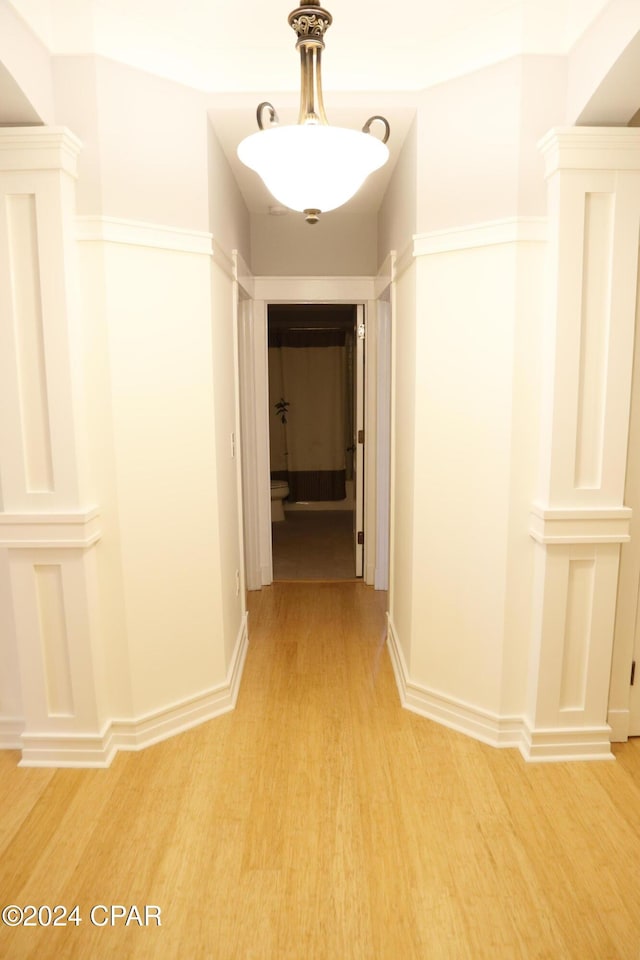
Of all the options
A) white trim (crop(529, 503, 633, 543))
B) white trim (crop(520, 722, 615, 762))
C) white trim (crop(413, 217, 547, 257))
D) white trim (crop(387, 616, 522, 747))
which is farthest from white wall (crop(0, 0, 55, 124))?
white trim (crop(520, 722, 615, 762))

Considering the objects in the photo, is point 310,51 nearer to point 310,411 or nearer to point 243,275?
point 243,275

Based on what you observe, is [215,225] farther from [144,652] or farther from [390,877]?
[390,877]

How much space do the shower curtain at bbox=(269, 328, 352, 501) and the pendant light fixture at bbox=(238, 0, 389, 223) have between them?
17.5 feet

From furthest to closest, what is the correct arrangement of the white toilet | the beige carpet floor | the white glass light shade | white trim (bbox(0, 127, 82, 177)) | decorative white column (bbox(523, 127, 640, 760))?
1. the white toilet
2. the beige carpet floor
3. decorative white column (bbox(523, 127, 640, 760))
4. white trim (bbox(0, 127, 82, 177))
5. the white glass light shade

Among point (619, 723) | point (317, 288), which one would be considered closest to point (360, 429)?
point (317, 288)

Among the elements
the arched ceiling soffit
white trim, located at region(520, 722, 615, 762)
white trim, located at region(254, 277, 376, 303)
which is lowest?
white trim, located at region(520, 722, 615, 762)

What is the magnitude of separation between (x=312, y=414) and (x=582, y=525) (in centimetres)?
468

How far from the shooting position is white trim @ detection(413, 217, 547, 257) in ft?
7.62

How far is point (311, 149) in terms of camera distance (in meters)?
1.32

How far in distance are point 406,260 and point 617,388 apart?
43.1 inches

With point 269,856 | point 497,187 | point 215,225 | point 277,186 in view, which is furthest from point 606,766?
point 215,225

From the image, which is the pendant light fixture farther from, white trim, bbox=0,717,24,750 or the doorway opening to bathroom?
the doorway opening to bathroom

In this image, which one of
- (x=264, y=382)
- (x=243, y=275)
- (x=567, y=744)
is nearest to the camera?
(x=567, y=744)

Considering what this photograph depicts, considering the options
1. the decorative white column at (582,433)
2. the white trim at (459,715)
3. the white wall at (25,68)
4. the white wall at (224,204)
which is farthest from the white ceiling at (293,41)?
the white trim at (459,715)
